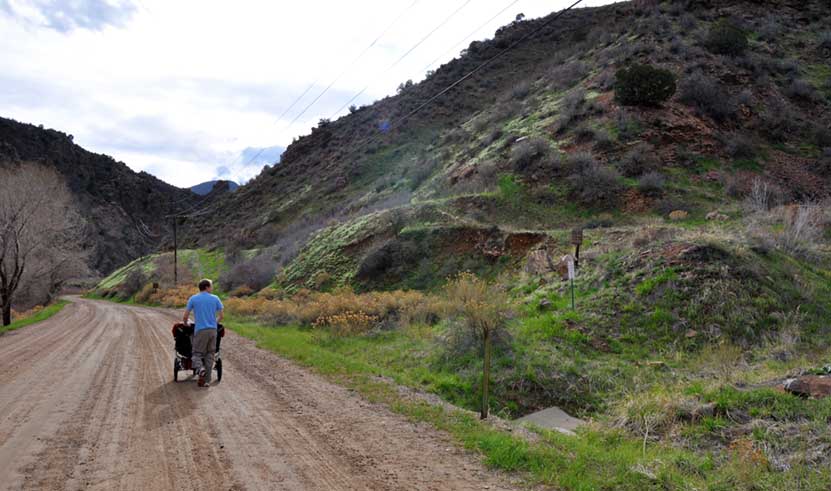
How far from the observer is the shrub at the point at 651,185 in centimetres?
2319

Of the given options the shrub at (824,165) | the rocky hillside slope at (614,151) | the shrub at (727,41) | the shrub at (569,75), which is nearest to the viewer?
the rocky hillside slope at (614,151)

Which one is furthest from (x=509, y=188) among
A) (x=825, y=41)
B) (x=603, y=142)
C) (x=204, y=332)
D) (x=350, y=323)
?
(x=825, y=41)

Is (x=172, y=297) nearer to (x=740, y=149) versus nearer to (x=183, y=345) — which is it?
(x=183, y=345)

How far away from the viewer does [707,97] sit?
29359 millimetres

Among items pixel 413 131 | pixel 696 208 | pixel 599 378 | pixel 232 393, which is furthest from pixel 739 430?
pixel 413 131

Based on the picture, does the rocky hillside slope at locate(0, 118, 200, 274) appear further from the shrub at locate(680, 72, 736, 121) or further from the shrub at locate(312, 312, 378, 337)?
the shrub at locate(680, 72, 736, 121)

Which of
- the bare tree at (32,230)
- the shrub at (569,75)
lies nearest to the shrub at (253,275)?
the bare tree at (32,230)

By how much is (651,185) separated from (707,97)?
34.9 feet

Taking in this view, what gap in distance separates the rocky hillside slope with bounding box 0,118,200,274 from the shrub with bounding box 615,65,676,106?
86282mm

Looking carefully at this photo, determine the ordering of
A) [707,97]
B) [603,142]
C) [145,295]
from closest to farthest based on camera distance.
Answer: [603,142] → [707,97] → [145,295]

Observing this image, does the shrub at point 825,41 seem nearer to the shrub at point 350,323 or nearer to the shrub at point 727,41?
the shrub at point 727,41

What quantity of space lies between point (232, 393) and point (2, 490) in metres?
3.97

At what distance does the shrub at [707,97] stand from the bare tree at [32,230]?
38476 millimetres

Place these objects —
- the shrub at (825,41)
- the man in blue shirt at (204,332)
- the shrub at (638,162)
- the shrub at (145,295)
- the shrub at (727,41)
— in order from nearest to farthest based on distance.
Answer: the man in blue shirt at (204,332)
the shrub at (638,162)
the shrub at (727,41)
the shrub at (825,41)
the shrub at (145,295)
